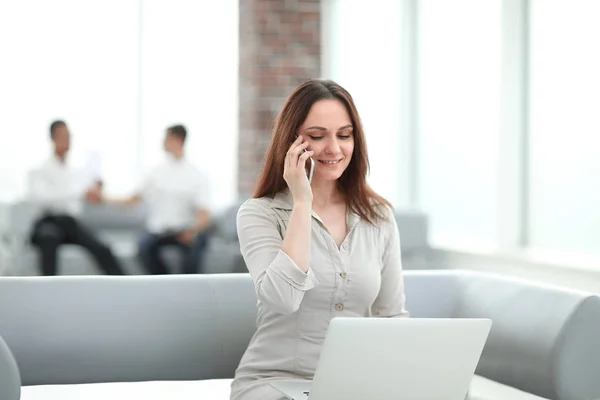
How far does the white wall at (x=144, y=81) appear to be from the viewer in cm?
879

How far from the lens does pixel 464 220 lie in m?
6.38

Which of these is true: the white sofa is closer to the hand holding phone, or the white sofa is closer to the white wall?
the hand holding phone

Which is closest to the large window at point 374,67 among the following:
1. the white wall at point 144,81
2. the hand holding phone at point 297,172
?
the white wall at point 144,81

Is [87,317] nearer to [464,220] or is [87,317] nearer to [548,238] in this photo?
[548,238]

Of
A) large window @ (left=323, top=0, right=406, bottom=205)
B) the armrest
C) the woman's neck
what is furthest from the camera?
large window @ (left=323, top=0, right=406, bottom=205)

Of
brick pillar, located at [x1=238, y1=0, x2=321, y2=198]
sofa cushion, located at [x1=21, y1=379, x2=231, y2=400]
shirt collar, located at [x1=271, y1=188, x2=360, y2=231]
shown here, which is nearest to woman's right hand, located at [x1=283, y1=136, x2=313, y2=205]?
shirt collar, located at [x1=271, y1=188, x2=360, y2=231]

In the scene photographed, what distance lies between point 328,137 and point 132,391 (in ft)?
3.18

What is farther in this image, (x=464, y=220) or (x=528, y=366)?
(x=464, y=220)

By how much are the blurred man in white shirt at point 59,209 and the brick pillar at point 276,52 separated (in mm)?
1457

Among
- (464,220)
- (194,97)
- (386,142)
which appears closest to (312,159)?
(464,220)

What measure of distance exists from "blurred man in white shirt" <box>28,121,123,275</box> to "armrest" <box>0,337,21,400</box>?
4.34 meters

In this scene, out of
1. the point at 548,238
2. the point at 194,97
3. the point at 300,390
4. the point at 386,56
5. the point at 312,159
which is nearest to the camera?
the point at 300,390

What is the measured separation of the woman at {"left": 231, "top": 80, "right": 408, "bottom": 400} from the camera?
240 centimetres

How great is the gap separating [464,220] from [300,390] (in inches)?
165
